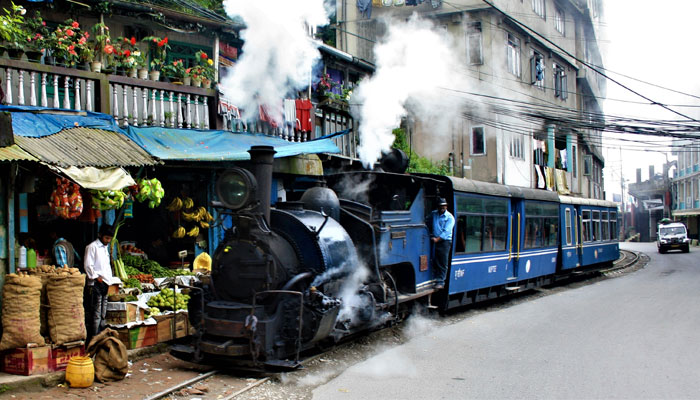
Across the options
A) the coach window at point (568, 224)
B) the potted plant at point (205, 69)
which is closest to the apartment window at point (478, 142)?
the coach window at point (568, 224)

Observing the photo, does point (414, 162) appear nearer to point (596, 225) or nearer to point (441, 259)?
point (596, 225)

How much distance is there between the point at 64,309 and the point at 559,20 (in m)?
27.0

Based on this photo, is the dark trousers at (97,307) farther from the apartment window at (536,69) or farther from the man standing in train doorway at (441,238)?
the apartment window at (536,69)

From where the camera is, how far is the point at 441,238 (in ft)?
30.6

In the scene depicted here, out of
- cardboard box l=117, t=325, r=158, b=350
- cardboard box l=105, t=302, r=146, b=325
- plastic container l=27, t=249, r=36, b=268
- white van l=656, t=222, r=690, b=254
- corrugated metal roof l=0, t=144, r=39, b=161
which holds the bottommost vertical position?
white van l=656, t=222, r=690, b=254

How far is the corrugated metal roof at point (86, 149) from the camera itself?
276 inches

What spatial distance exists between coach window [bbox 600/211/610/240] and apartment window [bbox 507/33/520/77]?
21.3 ft

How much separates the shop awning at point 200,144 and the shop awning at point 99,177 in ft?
3.09

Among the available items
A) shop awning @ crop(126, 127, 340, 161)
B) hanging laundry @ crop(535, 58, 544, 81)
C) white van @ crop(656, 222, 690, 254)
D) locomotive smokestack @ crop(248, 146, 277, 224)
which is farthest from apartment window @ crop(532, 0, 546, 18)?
locomotive smokestack @ crop(248, 146, 277, 224)

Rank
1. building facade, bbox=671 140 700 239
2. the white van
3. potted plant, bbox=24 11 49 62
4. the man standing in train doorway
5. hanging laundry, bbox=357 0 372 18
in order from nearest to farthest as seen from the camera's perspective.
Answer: potted plant, bbox=24 11 49 62
the man standing in train doorway
hanging laundry, bbox=357 0 372 18
the white van
building facade, bbox=671 140 700 239

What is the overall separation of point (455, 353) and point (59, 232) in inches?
239

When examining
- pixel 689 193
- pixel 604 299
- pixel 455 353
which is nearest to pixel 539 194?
pixel 604 299

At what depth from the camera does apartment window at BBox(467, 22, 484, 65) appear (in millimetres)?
21156

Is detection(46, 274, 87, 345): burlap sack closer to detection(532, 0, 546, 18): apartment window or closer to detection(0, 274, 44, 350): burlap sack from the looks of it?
detection(0, 274, 44, 350): burlap sack
